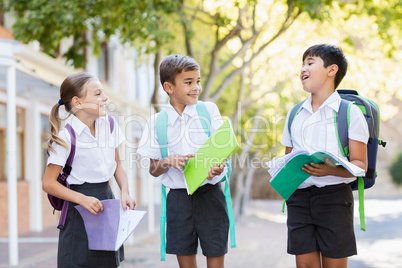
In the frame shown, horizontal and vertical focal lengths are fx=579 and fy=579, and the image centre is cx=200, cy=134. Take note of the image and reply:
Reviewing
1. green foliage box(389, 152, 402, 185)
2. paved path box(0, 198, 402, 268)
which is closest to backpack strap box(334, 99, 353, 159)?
paved path box(0, 198, 402, 268)

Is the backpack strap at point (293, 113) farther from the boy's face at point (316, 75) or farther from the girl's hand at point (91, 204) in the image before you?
the girl's hand at point (91, 204)

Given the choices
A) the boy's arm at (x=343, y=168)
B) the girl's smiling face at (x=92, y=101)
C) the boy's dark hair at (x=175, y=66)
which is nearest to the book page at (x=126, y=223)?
the girl's smiling face at (x=92, y=101)

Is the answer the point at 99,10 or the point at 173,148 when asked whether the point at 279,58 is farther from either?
the point at 173,148

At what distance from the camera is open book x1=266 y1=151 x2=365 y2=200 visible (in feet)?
10.2

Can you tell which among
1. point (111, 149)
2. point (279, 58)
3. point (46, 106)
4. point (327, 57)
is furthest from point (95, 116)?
point (279, 58)

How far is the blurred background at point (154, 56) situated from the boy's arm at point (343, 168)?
125 centimetres

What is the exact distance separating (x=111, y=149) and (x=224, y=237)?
881 mm

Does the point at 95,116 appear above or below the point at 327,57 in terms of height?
below

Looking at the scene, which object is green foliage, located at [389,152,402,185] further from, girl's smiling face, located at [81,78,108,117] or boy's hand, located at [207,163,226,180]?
girl's smiling face, located at [81,78,108,117]

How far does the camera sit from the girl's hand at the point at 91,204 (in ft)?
10.4

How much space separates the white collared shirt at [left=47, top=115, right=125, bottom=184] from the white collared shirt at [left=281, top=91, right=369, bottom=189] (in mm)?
1126

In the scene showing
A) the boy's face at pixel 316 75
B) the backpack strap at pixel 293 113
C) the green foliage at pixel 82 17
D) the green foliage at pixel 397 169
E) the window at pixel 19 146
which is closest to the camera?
the boy's face at pixel 316 75

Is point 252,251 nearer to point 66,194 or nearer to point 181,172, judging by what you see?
point 181,172

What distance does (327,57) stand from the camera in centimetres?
347
